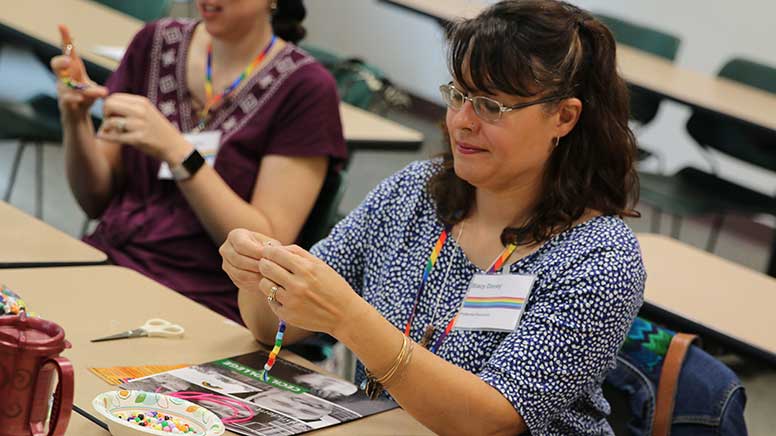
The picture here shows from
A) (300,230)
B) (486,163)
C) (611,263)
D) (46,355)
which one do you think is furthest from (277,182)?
(46,355)

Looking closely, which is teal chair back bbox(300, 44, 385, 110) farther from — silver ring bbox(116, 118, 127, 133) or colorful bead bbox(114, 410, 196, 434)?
colorful bead bbox(114, 410, 196, 434)

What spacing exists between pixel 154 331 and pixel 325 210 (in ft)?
2.68

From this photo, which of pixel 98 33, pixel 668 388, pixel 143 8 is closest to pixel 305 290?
pixel 668 388

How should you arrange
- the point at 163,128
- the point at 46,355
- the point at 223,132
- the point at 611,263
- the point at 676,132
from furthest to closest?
the point at 676,132
the point at 223,132
the point at 163,128
the point at 611,263
the point at 46,355

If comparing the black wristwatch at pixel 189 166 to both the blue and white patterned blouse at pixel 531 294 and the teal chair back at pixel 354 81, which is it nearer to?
the blue and white patterned blouse at pixel 531 294

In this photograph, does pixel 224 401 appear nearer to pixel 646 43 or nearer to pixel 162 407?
pixel 162 407

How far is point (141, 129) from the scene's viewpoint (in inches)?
92.6

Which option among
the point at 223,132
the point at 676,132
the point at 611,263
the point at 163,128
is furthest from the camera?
the point at 676,132

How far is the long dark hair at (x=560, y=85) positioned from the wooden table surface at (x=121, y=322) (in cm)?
43

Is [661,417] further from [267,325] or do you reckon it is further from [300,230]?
[300,230]

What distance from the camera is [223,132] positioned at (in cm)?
259

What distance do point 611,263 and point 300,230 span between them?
3.10 ft

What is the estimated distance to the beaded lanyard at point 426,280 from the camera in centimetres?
185

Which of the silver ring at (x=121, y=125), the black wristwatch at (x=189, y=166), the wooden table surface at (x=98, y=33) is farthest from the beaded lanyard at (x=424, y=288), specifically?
the wooden table surface at (x=98, y=33)
